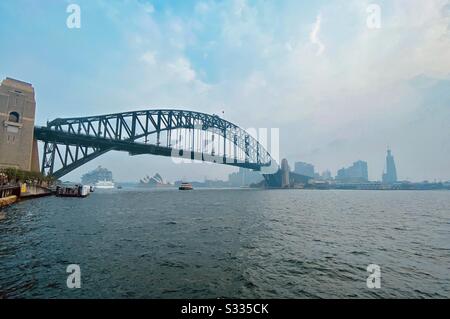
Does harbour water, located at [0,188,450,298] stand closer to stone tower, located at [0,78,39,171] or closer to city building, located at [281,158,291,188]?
stone tower, located at [0,78,39,171]

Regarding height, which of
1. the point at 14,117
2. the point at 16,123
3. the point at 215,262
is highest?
the point at 14,117

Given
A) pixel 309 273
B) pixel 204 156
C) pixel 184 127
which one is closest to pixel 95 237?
pixel 309 273

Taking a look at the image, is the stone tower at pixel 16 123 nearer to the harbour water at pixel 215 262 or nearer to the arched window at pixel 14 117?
the arched window at pixel 14 117

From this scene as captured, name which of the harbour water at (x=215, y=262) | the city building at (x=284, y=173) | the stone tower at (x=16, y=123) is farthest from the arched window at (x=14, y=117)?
the city building at (x=284, y=173)

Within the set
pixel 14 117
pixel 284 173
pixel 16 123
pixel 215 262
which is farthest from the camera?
pixel 284 173

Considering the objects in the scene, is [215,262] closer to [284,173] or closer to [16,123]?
[16,123]

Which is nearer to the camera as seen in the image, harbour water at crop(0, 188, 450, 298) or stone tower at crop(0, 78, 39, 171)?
harbour water at crop(0, 188, 450, 298)

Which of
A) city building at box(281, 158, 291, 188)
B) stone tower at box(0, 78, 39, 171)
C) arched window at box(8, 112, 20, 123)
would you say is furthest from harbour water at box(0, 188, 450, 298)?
city building at box(281, 158, 291, 188)

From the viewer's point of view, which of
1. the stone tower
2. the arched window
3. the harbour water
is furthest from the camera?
the arched window

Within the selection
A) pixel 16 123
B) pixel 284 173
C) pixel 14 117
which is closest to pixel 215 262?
pixel 16 123
